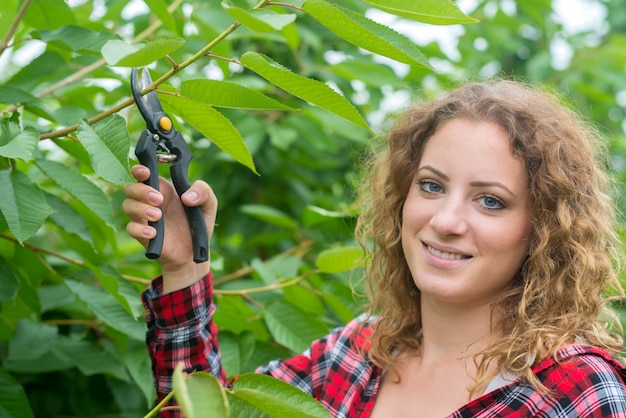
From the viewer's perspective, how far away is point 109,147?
43.9 inches

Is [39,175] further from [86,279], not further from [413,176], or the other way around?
[413,176]

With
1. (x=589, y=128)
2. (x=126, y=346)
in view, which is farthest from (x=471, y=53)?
(x=126, y=346)

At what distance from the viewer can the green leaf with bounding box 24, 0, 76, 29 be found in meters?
1.53

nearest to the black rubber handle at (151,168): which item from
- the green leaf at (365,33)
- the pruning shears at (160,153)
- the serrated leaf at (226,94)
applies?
the pruning shears at (160,153)

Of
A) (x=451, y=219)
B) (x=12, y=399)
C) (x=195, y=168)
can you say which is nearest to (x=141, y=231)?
(x=12, y=399)

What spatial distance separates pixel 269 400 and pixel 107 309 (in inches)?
26.6

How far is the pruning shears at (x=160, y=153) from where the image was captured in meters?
1.22

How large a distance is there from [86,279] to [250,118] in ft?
3.03

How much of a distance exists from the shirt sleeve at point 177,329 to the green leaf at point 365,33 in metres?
0.64

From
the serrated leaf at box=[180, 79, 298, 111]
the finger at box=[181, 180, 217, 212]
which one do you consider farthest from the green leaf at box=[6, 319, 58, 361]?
the serrated leaf at box=[180, 79, 298, 111]

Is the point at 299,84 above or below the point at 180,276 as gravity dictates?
above

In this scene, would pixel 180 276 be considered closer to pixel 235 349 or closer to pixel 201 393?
pixel 235 349

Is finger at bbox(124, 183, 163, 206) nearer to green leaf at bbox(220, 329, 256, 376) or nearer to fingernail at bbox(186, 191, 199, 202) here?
fingernail at bbox(186, 191, 199, 202)

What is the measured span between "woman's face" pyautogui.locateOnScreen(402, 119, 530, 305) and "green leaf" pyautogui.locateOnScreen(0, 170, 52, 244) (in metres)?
0.62
